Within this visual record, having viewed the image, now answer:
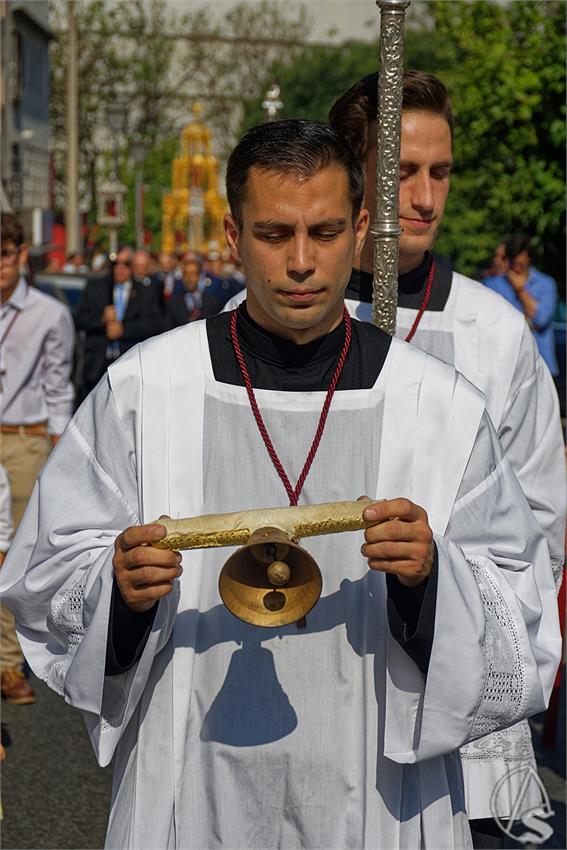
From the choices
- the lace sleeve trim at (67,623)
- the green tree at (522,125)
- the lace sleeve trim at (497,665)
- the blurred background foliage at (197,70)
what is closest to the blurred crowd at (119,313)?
the green tree at (522,125)

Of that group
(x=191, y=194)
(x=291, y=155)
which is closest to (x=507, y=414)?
(x=291, y=155)

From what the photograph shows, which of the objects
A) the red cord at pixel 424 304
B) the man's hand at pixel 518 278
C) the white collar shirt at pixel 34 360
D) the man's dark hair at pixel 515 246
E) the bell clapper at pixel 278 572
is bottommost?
the man's hand at pixel 518 278

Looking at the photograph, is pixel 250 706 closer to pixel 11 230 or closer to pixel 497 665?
pixel 497 665

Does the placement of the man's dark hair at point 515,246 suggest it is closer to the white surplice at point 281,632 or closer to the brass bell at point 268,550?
the white surplice at point 281,632

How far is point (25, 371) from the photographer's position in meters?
7.48

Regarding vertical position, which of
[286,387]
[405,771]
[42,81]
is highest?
[286,387]

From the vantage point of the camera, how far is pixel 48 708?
6680 mm

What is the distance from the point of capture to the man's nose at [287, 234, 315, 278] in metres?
2.59

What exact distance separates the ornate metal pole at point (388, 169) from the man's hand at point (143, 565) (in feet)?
3.87

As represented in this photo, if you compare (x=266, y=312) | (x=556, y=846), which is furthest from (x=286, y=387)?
(x=556, y=846)

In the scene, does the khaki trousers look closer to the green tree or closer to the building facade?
the green tree

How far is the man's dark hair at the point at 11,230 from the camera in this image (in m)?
7.27

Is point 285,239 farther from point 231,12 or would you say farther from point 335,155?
point 231,12

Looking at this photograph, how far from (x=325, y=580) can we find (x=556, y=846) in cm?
282
